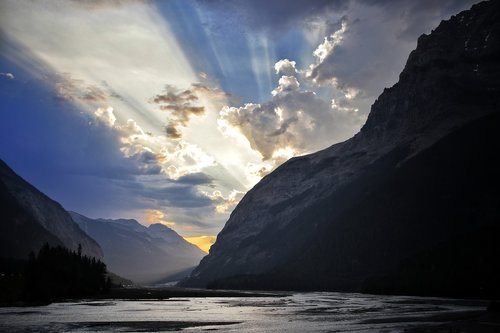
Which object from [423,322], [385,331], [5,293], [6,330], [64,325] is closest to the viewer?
[6,330]

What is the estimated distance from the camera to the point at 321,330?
273 feet

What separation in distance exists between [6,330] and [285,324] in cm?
4905

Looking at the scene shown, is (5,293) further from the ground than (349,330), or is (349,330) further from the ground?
(5,293)

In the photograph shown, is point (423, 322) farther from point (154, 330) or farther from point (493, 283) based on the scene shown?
point (493, 283)

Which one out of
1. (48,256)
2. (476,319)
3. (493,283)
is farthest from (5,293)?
(493,283)

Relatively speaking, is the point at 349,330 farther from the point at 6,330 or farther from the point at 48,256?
the point at 48,256

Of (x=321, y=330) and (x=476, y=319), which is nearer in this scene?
(x=321, y=330)

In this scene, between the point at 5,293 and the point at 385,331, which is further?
the point at 5,293

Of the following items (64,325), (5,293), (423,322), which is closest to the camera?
(64,325)

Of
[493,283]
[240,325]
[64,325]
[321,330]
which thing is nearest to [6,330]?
[64,325]

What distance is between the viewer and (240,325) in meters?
96.6

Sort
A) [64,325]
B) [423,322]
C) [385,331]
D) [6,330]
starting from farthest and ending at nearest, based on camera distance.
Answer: [423,322]
[64,325]
[385,331]
[6,330]

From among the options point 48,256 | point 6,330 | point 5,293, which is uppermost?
point 48,256

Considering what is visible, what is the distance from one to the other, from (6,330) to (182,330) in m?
26.8
